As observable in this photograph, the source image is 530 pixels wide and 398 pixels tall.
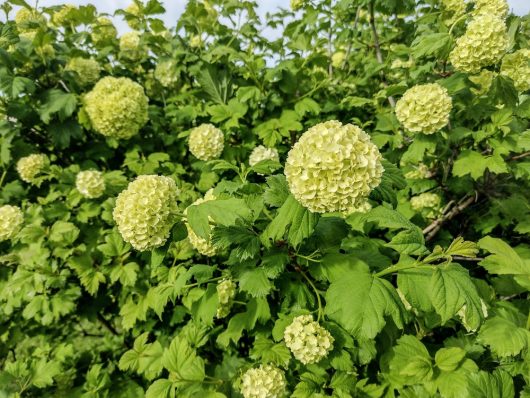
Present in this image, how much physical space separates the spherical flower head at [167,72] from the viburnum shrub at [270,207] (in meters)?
0.06

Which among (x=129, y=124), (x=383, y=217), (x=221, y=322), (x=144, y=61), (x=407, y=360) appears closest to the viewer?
(x=383, y=217)

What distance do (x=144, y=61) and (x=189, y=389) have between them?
368cm

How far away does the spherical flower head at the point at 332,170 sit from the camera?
1.55 meters

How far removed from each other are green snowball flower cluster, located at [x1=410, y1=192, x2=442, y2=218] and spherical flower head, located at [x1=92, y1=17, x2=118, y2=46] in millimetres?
3864

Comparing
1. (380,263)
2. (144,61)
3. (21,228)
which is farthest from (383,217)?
(144,61)

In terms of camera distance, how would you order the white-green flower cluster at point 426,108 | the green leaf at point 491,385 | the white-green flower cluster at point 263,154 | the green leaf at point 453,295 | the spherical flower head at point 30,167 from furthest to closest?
the spherical flower head at point 30,167, the white-green flower cluster at point 263,154, the white-green flower cluster at point 426,108, the green leaf at point 491,385, the green leaf at point 453,295

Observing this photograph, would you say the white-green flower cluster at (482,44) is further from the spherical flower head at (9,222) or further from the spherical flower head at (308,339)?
the spherical flower head at (9,222)

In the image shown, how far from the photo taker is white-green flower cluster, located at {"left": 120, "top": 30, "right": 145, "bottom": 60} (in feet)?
14.0

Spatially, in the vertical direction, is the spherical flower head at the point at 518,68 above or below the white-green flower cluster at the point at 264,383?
above

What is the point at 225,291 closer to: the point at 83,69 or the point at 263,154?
the point at 263,154

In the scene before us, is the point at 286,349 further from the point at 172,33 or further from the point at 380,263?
the point at 172,33

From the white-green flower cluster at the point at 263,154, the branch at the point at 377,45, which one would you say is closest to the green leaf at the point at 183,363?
the white-green flower cluster at the point at 263,154

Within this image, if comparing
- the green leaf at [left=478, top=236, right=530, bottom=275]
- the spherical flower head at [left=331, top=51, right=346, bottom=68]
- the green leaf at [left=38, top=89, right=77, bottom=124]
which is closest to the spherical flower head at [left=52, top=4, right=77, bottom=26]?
the green leaf at [left=38, top=89, right=77, bottom=124]

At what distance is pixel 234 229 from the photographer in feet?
6.05
